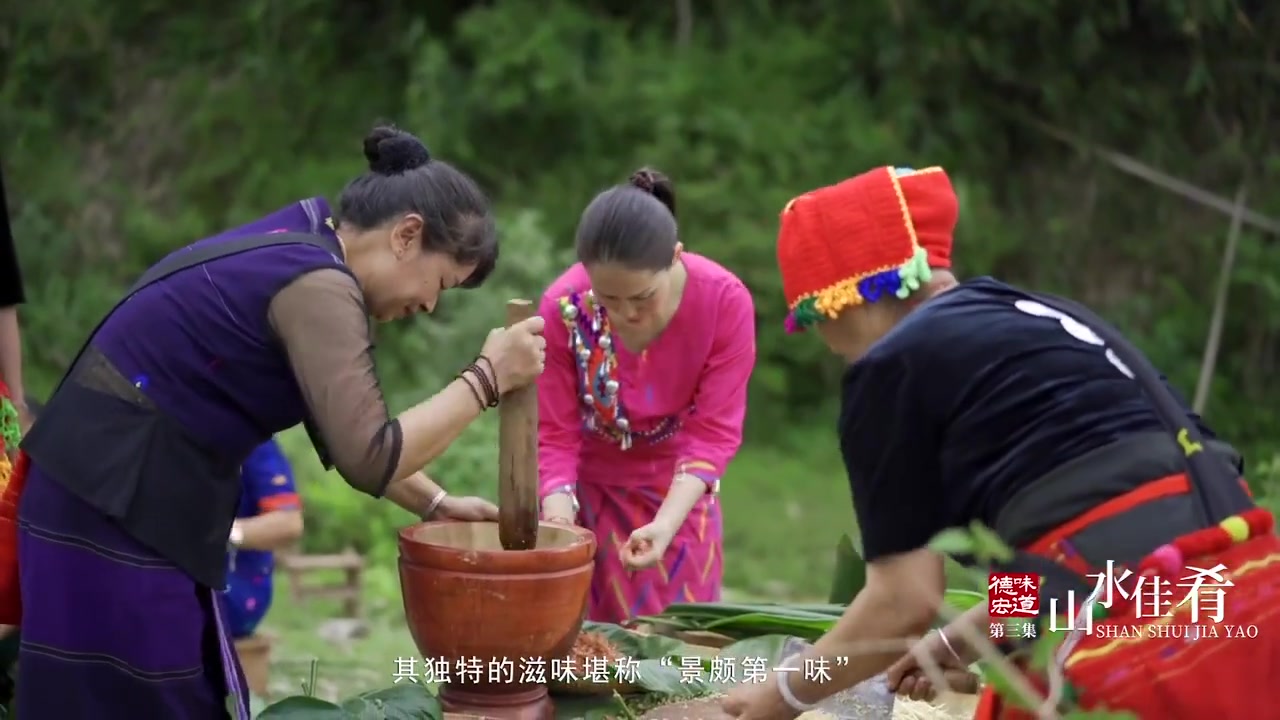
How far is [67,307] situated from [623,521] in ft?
18.3

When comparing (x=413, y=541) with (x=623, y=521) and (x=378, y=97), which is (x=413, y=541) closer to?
(x=623, y=521)

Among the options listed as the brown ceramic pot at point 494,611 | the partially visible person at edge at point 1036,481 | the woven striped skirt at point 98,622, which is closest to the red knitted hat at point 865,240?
the partially visible person at edge at point 1036,481

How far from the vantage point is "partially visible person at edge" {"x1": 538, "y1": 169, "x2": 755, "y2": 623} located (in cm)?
336

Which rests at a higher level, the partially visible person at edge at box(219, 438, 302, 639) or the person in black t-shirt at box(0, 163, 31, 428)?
the person in black t-shirt at box(0, 163, 31, 428)

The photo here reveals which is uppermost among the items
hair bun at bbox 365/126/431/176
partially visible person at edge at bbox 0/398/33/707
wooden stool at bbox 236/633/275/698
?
hair bun at bbox 365/126/431/176

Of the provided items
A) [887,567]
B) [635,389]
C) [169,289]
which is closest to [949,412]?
[887,567]

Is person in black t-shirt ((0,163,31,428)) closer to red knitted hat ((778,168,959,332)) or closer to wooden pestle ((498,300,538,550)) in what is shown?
wooden pestle ((498,300,538,550))

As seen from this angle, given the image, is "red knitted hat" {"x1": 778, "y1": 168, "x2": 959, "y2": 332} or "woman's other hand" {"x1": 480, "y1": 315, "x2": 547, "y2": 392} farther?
"woman's other hand" {"x1": 480, "y1": 315, "x2": 547, "y2": 392}

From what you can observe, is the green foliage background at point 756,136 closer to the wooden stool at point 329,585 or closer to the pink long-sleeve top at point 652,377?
the wooden stool at point 329,585

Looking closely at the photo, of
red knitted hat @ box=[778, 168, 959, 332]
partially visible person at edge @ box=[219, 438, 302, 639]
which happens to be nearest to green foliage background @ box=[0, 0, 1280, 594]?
partially visible person at edge @ box=[219, 438, 302, 639]

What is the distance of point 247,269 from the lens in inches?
87.9

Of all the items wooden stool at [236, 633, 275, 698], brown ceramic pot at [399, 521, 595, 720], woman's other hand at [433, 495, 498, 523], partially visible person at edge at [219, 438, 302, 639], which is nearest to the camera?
brown ceramic pot at [399, 521, 595, 720]

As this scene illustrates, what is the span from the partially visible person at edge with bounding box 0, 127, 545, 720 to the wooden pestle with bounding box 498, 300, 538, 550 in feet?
→ 0.38

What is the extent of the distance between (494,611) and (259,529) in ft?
4.95
